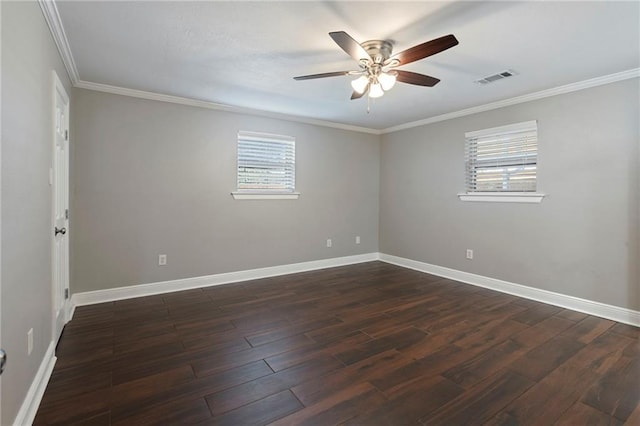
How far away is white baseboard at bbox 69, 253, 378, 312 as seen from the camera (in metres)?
3.48

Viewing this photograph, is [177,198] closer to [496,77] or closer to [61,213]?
[61,213]

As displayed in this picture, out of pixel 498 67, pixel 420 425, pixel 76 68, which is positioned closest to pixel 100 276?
pixel 76 68

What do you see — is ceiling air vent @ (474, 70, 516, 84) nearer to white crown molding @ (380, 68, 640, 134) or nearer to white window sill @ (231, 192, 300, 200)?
white crown molding @ (380, 68, 640, 134)

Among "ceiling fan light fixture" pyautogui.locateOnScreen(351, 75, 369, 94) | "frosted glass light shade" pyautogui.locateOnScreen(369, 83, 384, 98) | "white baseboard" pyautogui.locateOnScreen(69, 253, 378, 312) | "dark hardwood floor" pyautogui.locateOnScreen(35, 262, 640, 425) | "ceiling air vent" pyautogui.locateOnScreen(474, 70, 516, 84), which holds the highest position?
"ceiling air vent" pyautogui.locateOnScreen(474, 70, 516, 84)

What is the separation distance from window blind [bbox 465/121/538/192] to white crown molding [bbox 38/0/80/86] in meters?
4.52

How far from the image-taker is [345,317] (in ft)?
10.3

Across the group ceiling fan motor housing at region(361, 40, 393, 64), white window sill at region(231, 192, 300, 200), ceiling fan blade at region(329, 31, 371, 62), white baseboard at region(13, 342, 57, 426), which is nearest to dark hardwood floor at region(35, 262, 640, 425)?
white baseboard at region(13, 342, 57, 426)

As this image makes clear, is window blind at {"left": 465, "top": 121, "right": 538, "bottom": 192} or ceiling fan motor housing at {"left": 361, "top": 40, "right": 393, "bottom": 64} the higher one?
ceiling fan motor housing at {"left": 361, "top": 40, "right": 393, "bottom": 64}

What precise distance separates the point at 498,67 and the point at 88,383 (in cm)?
412

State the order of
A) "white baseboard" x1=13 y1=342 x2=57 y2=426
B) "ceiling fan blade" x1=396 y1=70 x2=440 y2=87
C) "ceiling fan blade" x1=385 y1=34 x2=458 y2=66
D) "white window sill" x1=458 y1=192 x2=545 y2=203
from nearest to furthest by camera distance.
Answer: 1. "white baseboard" x1=13 y1=342 x2=57 y2=426
2. "ceiling fan blade" x1=385 y1=34 x2=458 y2=66
3. "ceiling fan blade" x1=396 y1=70 x2=440 y2=87
4. "white window sill" x1=458 y1=192 x2=545 y2=203

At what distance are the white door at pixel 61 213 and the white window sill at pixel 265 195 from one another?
6.10ft

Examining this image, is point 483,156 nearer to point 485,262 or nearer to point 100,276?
point 485,262

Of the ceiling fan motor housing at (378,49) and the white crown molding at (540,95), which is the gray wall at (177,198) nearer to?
the white crown molding at (540,95)

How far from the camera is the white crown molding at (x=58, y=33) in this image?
199cm
